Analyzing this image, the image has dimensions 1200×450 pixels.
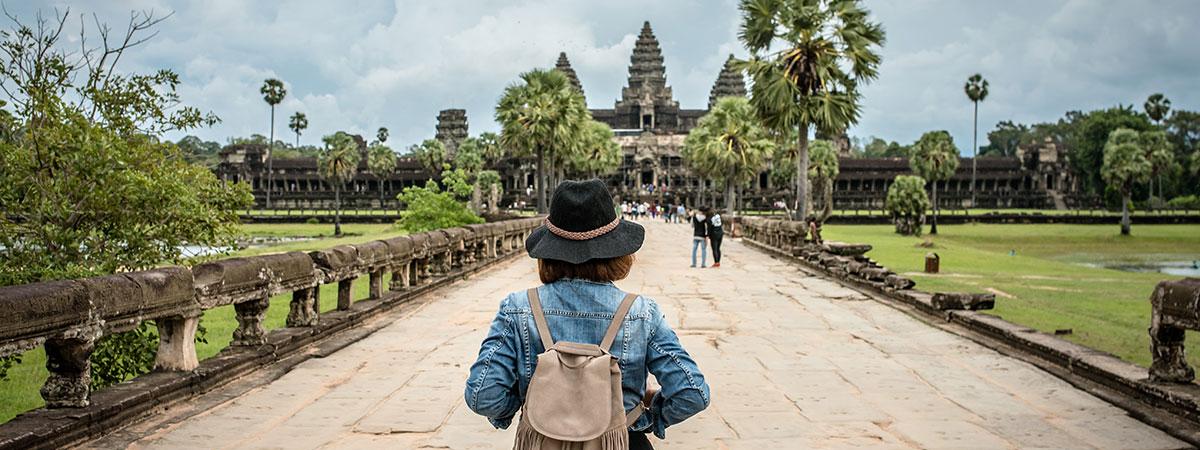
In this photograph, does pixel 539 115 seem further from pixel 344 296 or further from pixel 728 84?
pixel 728 84

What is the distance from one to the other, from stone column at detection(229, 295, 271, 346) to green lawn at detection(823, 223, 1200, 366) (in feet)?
25.0

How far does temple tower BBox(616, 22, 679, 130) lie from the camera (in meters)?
116

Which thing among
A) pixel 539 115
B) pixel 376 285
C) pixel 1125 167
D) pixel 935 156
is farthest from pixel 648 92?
pixel 376 285

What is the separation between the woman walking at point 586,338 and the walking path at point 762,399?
7.29 feet

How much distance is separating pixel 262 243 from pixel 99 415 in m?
39.7

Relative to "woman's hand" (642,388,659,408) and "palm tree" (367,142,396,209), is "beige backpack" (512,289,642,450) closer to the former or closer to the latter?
"woman's hand" (642,388,659,408)

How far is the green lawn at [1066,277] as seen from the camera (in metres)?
11.9

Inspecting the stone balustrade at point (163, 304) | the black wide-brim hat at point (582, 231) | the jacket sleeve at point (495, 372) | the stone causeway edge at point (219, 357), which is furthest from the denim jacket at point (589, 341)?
the stone balustrade at point (163, 304)

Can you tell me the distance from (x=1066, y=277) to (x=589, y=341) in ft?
72.2

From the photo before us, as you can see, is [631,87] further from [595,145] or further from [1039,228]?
[1039,228]

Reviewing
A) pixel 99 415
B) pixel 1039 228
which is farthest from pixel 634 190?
pixel 99 415

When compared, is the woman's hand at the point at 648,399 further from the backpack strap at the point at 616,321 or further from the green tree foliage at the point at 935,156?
the green tree foliage at the point at 935,156

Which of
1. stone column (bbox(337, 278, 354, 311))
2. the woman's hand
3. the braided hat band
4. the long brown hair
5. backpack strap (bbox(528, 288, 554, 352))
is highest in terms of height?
the braided hat band

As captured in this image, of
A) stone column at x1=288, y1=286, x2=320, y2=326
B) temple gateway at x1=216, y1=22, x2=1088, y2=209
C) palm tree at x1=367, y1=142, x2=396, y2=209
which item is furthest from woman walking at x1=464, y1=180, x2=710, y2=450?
palm tree at x1=367, y1=142, x2=396, y2=209
